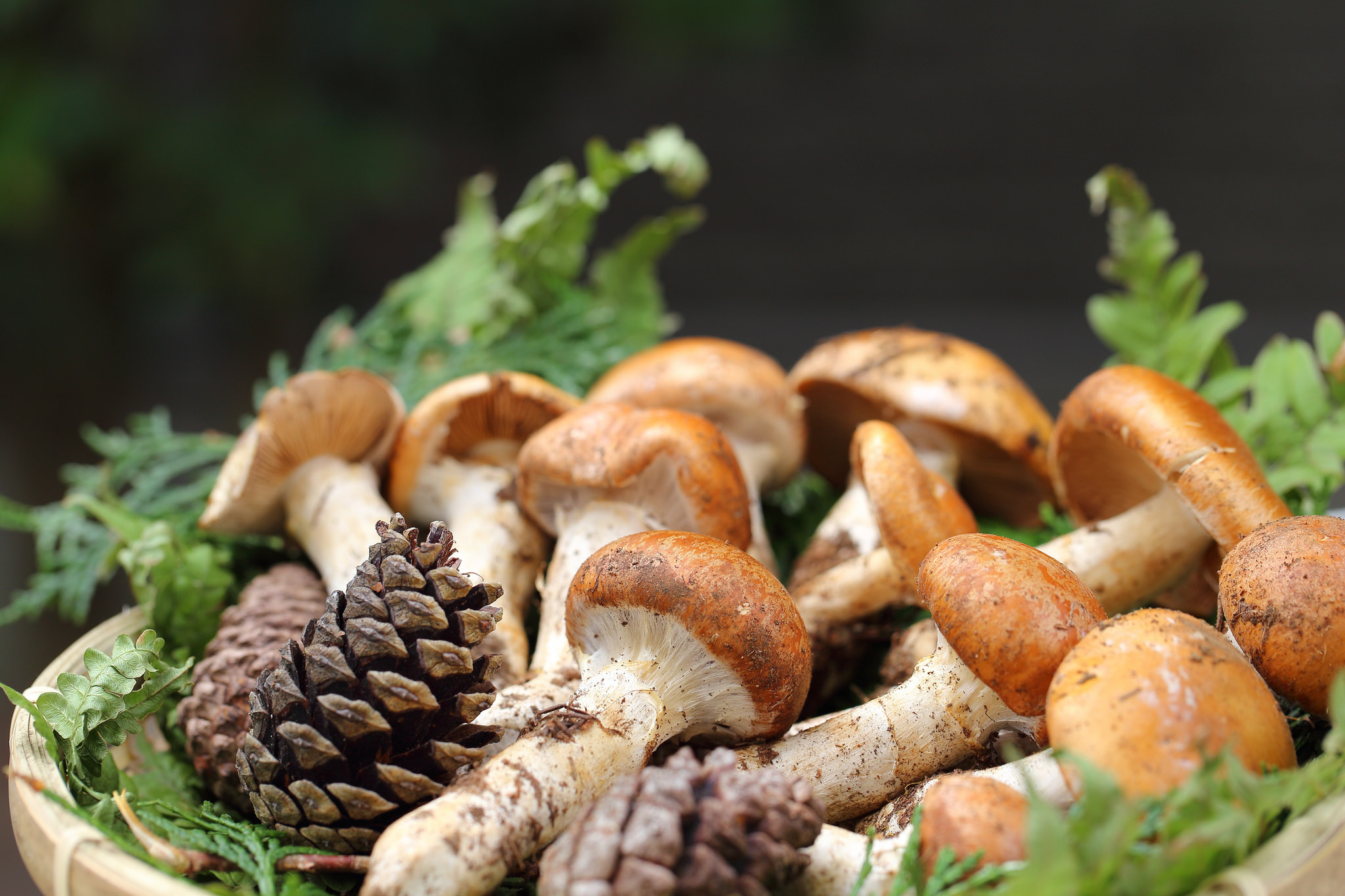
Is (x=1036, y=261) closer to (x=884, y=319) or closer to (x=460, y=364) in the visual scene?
(x=884, y=319)

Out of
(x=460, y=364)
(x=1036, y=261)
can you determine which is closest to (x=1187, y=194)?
(x=1036, y=261)

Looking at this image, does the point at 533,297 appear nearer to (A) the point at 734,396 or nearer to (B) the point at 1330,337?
(A) the point at 734,396

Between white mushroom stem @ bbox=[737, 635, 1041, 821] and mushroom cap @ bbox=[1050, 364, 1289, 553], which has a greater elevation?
mushroom cap @ bbox=[1050, 364, 1289, 553]

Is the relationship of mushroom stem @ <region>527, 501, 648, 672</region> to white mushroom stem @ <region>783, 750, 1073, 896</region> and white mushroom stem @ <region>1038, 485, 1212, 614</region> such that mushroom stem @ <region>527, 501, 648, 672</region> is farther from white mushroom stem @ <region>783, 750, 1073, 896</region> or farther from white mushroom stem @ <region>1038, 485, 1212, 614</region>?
white mushroom stem @ <region>1038, 485, 1212, 614</region>

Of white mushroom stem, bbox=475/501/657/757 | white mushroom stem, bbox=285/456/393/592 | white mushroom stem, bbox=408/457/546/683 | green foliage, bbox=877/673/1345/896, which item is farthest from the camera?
white mushroom stem, bbox=285/456/393/592

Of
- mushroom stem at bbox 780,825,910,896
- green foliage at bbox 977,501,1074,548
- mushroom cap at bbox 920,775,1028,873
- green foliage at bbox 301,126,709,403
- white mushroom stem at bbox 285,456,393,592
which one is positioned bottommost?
mushroom stem at bbox 780,825,910,896

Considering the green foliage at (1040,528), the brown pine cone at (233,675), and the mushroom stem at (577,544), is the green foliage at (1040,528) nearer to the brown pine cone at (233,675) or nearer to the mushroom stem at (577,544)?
the mushroom stem at (577,544)

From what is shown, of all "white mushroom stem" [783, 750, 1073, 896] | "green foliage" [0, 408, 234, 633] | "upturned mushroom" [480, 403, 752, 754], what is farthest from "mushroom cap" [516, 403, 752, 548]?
"green foliage" [0, 408, 234, 633]

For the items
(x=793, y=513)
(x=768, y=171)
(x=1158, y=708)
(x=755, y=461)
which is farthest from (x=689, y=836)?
(x=768, y=171)

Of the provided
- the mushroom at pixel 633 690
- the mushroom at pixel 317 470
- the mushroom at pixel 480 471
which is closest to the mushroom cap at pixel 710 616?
the mushroom at pixel 633 690
